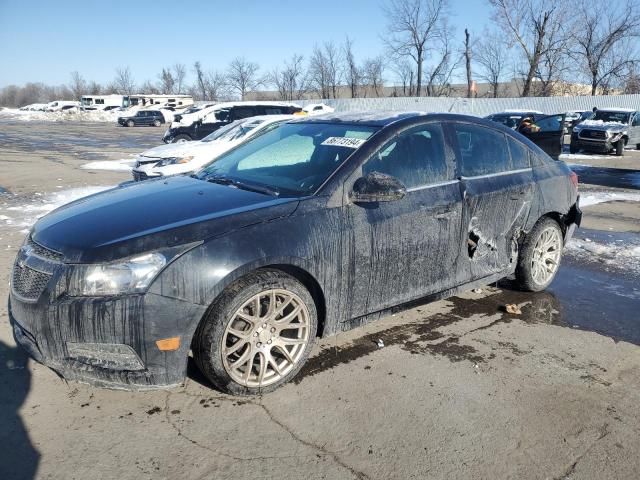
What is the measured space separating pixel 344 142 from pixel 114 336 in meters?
1.99

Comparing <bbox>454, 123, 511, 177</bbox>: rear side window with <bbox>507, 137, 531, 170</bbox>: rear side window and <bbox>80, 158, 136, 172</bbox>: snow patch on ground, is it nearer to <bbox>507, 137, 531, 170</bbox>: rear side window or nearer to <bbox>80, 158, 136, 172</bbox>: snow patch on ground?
<bbox>507, 137, 531, 170</bbox>: rear side window

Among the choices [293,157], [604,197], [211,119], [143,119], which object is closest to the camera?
[293,157]

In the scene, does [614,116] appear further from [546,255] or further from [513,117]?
[546,255]

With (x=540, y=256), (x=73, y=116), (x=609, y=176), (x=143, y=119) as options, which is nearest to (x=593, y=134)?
(x=609, y=176)

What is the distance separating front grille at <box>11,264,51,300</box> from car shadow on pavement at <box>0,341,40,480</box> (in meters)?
0.61

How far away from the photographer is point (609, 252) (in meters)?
6.51

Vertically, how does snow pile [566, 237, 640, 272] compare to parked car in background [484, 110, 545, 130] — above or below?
below

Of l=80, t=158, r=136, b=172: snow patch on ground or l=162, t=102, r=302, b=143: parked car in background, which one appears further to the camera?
l=162, t=102, r=302, b=143: parked car in background

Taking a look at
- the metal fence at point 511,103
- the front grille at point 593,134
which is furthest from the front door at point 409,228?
the metal fence at point 511,103

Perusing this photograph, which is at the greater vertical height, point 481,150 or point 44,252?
point 481,150

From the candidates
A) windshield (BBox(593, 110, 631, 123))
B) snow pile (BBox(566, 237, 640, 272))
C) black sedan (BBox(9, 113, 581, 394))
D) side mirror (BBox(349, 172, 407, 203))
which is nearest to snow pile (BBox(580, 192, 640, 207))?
snow pile (BBox(566, 237, 640, 272))

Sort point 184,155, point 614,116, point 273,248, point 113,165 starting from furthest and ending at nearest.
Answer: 1. point 614,116
2. point 113,165
3. point 184,155
4. point 273,248

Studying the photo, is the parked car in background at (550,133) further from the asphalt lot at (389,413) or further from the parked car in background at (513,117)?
the asphalt lot at (389,413)

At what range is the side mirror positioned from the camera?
3.32 m
